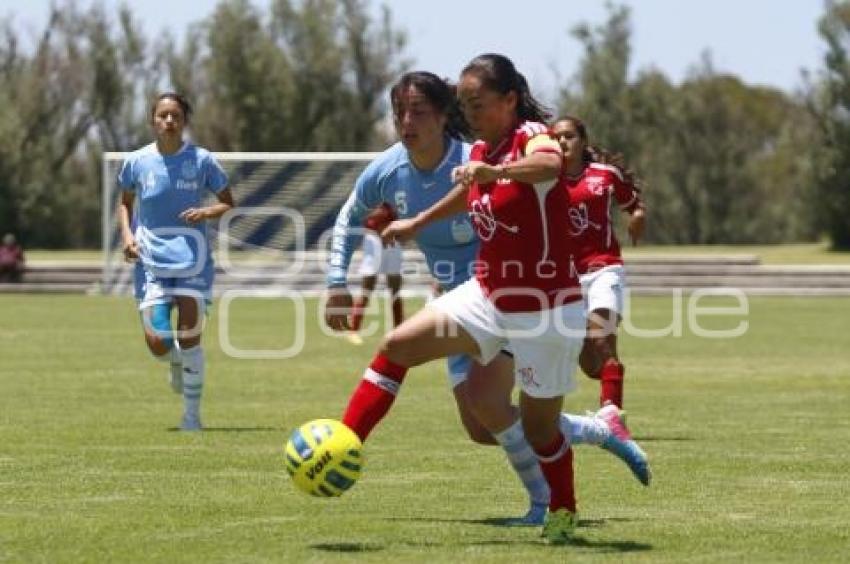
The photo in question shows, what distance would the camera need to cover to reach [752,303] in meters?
40.7

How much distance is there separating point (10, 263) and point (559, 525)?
125 ft

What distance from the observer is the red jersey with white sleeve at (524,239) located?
8.94 metres

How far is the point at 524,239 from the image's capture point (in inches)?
352

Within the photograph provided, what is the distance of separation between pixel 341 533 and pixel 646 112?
59.5 meters

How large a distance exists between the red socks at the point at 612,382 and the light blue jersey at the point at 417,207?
331 centimetres

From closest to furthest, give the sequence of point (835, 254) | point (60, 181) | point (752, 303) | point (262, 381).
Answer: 1. point (262, 381)
2. point (752, 303)
3. point (835, 254)
4. point (60, 181)

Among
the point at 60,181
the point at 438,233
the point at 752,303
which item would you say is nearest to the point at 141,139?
the point at 60,181

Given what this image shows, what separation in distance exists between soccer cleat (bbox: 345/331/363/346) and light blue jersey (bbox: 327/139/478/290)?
54.5ft

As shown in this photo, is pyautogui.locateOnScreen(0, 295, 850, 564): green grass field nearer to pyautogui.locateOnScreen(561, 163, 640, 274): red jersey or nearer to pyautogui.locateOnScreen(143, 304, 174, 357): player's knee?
pyautogui.locateOnScreen(143, 304, 174, 357): player's knee

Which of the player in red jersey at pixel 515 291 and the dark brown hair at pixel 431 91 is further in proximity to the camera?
the dark brown hair at pixel 431 91

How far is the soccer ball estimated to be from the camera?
8977mm

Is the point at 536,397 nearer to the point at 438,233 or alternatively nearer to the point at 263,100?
the point at 438,233

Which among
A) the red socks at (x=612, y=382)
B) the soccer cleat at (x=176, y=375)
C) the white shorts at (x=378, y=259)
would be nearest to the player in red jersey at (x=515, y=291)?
the red socks at (x=612, y=382)

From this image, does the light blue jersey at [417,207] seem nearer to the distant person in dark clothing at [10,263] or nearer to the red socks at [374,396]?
the red socks at [374,396]
